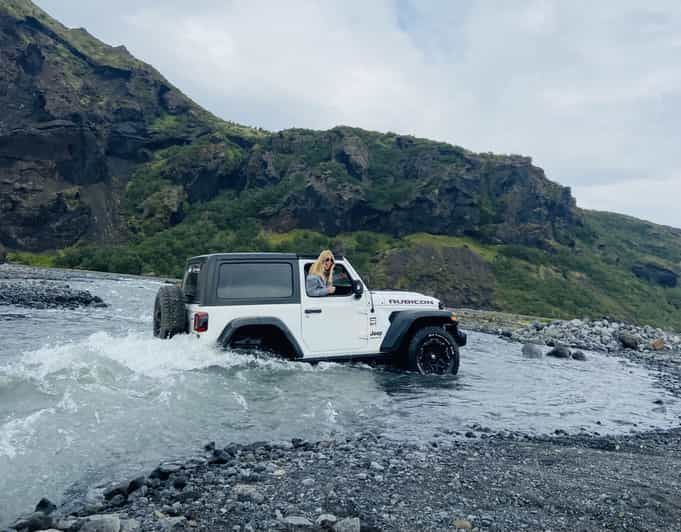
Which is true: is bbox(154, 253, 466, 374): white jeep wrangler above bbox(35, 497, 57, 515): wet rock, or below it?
above

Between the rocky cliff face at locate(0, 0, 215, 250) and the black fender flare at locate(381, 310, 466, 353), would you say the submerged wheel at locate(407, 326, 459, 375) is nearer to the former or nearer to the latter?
the black fender flare at locate(381, 310, 466, 353)

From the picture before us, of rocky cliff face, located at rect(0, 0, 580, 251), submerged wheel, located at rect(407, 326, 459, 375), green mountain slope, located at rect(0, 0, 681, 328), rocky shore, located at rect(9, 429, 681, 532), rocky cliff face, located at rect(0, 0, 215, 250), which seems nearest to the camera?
rocky shore, located at rect(9, 429, 681, 532)

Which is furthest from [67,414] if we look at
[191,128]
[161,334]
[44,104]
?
[191,128]

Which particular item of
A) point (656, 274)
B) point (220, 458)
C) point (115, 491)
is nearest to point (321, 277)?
point (220, 458)

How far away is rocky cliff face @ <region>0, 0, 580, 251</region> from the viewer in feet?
321

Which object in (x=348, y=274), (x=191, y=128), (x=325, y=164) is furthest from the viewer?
(x=191, y=128)

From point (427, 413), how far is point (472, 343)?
12626mm

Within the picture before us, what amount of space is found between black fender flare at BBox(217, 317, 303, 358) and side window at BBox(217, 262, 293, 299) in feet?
1.47

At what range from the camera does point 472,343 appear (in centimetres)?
1978

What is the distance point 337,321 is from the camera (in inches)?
395

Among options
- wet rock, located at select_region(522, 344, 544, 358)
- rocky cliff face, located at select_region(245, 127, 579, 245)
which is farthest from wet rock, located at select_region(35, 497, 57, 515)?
rocky cliff face, located at select_region(245, 127, 579, 245)

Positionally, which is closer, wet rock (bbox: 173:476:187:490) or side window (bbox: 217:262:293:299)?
wet rock (bbox: 173:476:187:490)

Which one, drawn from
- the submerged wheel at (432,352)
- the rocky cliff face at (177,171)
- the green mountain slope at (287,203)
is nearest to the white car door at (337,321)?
the submerged wheel at (432,352)

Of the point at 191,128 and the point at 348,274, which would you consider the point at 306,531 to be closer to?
the point at 348,274
